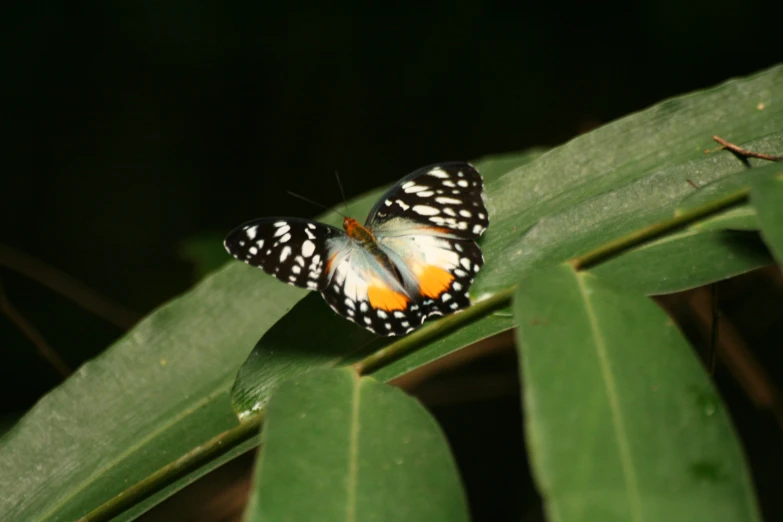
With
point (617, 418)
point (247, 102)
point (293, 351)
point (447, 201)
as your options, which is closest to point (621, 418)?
point (617, 418)

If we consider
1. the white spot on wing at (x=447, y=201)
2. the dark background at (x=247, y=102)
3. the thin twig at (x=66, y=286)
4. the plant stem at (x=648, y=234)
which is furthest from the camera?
the dark background at (x=247, y=102)

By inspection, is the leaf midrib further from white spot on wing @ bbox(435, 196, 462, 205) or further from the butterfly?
white spot on wing @ bbox(435, 196, 462, 205)

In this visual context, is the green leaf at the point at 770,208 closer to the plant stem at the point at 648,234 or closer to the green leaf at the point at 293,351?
the plant stem at the point at 648,234

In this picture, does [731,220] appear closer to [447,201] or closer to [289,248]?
[447,201]

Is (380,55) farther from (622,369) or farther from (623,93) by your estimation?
(622,369)

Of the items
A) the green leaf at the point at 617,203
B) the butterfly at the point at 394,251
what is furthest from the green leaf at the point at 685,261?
the butterfly at the point at 394,251

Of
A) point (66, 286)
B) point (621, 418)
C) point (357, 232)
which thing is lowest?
point (621, 418)

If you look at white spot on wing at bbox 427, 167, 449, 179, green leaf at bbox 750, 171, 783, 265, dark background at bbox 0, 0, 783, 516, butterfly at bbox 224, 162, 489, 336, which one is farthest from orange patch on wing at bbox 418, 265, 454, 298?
dark background at bbox 0, 0, 783, 516
